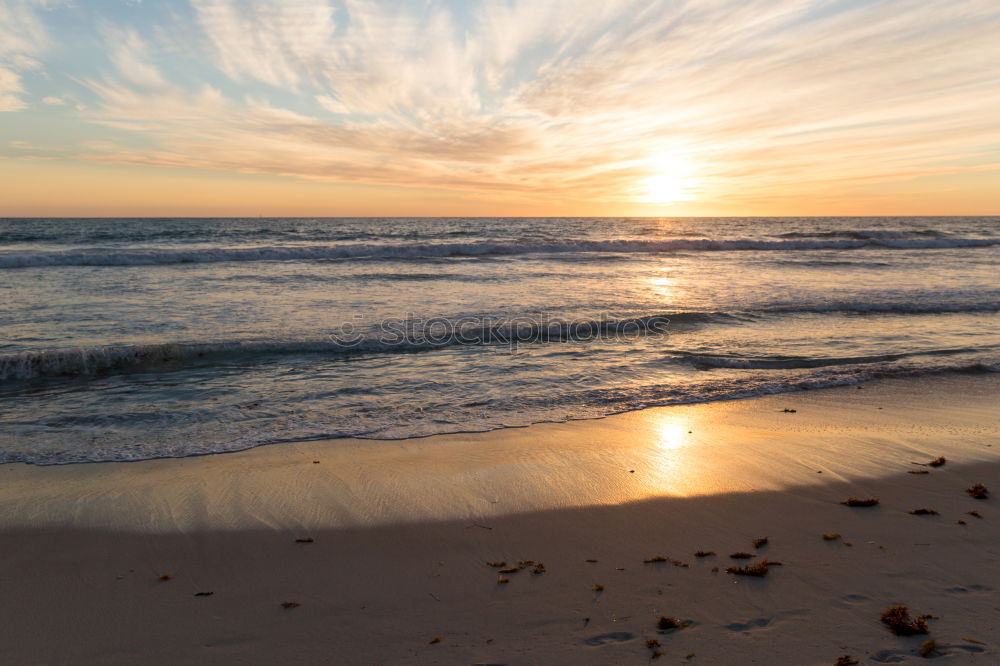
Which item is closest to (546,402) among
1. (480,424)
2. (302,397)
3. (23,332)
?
(480,424)

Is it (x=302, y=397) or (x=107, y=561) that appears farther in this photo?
(x=302, y=397)

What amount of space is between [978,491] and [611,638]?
3.44 metres

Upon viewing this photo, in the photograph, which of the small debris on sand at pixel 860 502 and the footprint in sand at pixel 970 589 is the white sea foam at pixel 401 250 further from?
the footprint in sand at pixel 970 589

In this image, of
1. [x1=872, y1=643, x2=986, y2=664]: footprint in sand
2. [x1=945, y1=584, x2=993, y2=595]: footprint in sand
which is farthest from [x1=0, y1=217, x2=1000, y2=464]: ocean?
[x1=872, y1=643, x2=986, y2=664]: footprint in sand

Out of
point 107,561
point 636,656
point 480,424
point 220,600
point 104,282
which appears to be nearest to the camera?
point 636,656

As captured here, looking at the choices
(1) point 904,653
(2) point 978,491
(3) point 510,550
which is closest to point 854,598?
(1) point 904,653

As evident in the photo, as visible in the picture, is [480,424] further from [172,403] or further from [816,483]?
[172,403]

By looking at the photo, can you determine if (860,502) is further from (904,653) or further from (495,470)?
(495,470)

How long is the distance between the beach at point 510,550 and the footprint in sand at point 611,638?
0.6 inches

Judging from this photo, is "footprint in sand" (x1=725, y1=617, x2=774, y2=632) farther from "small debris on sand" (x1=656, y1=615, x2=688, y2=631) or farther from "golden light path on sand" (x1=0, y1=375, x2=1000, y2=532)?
"golden light path on sand" (x1=0, y1=375, x2=1000, y2=532)

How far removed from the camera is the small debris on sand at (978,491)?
4.19m

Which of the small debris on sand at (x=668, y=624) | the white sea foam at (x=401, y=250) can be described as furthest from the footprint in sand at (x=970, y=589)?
the white sea foam at (x=401, y=250)

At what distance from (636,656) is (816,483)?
8.83 feet

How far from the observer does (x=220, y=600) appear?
305cm
